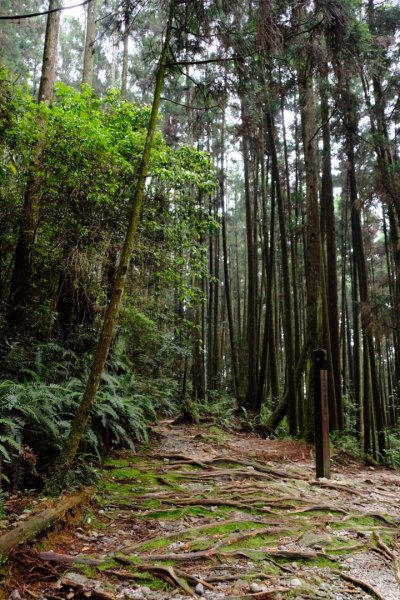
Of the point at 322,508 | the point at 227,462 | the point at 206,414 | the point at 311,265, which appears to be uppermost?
the point at 311,265

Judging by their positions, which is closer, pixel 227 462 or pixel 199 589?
pixel 199 589

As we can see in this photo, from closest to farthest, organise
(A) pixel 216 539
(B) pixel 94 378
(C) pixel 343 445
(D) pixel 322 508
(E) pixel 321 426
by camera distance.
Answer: (A) pixel 216 539, (B) pixel 94 378, (D) pixel 322 508, (E) pixel 321 426, (C) pixel 343 445

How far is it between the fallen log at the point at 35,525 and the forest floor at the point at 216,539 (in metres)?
0.07

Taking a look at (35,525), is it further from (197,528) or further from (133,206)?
(133,206)

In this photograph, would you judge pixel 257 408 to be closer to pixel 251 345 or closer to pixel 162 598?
pixel 251 345

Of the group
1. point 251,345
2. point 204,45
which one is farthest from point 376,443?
point 204,45

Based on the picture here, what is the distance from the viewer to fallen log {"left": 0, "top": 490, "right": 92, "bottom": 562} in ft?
8.87

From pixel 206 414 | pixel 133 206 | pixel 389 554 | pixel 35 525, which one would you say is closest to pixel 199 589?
pixel 35 525

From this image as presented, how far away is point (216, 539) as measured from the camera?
346cm

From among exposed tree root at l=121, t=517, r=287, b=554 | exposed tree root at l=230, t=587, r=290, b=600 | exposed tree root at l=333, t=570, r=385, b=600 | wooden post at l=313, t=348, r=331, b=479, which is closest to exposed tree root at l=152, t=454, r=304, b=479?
wooden post at l=313, t=348, r=331, b=479

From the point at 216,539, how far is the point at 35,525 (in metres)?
1.40

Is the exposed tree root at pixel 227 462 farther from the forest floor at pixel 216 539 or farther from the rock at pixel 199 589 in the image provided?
the rock at pixel 199 589

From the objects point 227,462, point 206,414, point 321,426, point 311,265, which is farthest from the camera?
point 206,414

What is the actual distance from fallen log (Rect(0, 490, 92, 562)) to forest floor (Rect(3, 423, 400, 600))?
0.07 meters
